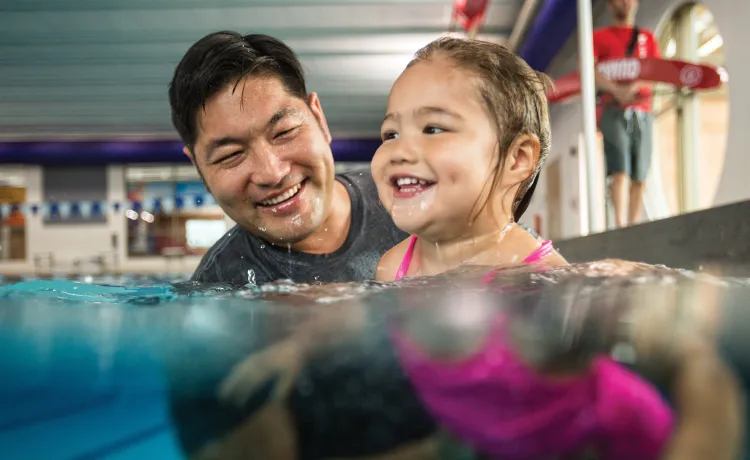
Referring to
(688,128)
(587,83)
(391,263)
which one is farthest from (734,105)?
(391,263)

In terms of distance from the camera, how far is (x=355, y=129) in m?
3.50

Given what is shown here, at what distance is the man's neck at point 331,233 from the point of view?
2.34 metres

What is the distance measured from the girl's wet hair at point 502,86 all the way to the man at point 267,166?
0.55 m

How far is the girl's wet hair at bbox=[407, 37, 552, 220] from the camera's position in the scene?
167 cm

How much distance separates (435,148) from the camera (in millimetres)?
1630

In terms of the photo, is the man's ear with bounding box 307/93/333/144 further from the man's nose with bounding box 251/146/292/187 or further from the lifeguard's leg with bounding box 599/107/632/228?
the lifeguard's leg with bounding box 599/107/632/228

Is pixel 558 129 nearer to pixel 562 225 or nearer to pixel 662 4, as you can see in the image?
pixel 662 4

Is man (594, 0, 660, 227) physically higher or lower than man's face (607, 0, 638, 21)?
lower

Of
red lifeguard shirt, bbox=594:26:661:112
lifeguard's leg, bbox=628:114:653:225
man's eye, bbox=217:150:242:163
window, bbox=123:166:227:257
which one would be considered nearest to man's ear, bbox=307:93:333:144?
man's eye, bbox=217:150:242:163

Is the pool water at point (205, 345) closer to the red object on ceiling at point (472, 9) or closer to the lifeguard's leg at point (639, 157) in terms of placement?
the red object on ceiling at point (472, 9)

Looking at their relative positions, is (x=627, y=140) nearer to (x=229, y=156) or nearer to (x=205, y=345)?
(x=229, y=156)

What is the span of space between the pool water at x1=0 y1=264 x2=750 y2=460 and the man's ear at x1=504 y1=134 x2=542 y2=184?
23.0 inches

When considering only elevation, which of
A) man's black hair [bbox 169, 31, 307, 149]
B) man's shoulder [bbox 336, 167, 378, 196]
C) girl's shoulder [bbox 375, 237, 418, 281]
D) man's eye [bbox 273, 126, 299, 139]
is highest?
man's black hair [bbox 169, 31, 307, 149]

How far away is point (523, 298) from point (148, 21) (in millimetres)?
3770
